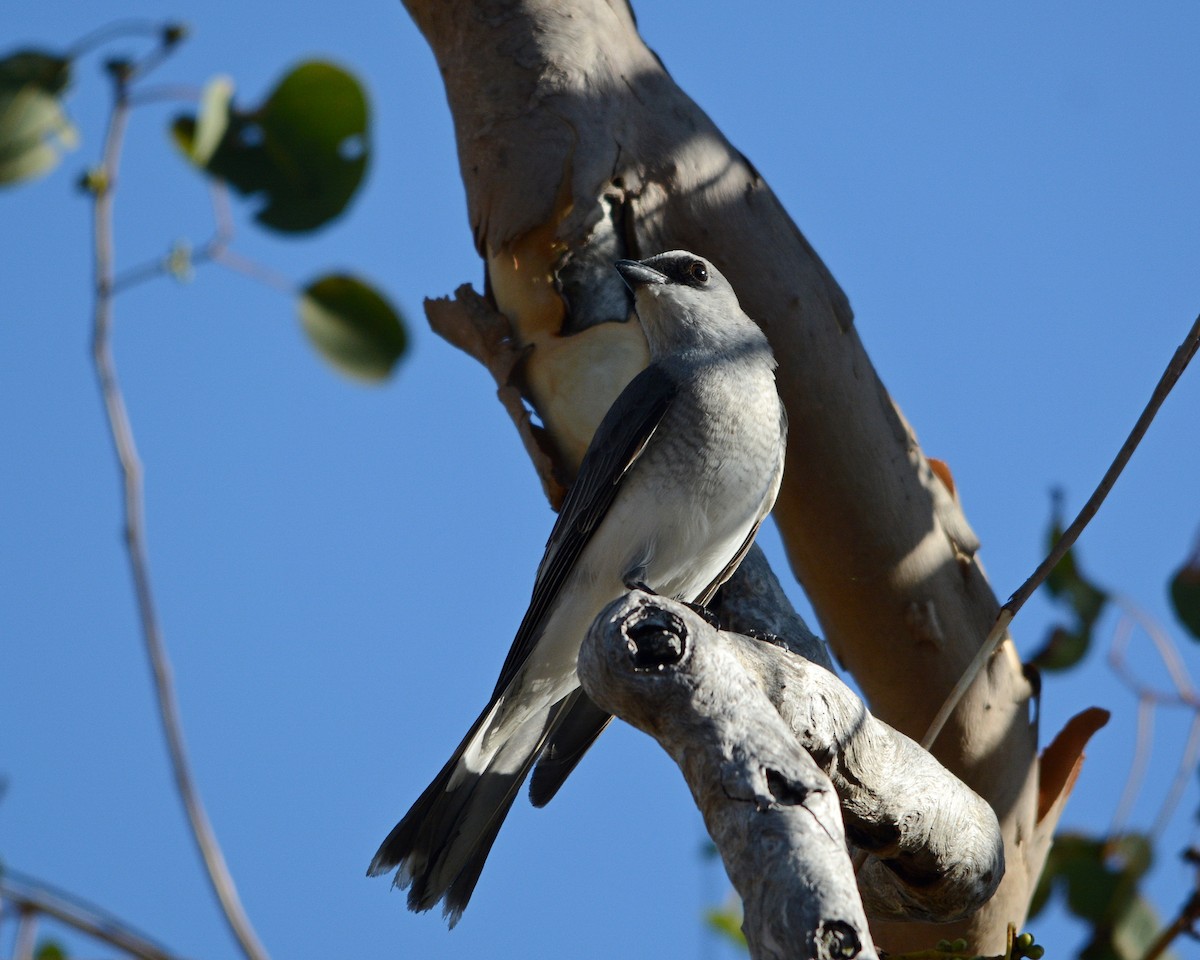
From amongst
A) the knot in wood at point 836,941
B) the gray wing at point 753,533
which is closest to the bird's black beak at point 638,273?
the gray wing at point 753,533

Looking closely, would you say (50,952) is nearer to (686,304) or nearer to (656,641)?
(656,641)

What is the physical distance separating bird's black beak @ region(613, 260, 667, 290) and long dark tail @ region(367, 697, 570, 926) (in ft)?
4.86

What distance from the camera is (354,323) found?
7.88 feet

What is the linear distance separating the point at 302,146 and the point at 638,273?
6.30 ft

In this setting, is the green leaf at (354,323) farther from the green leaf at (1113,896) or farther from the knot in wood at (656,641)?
the green leaf at (1113,896)

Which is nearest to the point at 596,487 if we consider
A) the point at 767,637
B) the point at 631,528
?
the point at 631,528

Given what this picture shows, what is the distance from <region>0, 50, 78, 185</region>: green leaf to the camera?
6.80ft

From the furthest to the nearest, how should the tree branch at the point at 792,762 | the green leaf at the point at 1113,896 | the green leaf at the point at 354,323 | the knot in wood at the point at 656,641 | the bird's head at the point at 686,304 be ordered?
the bird's head at the point at 686,304 < the green leaf at the point at 1113,896 < the green leaf at the point at 354,323 < the knot in wood at the point at 656,641 < the tree branch at the point at 792,762

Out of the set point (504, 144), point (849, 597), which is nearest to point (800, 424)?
point (849, 597)

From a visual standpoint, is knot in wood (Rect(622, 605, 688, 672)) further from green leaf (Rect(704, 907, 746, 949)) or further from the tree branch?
green leaf (Rect(704, 907, 746, 949))

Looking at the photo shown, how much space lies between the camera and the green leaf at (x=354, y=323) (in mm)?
2379

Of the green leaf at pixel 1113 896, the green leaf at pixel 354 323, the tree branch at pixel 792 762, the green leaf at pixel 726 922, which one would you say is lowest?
the green leaf at pixel 726 922

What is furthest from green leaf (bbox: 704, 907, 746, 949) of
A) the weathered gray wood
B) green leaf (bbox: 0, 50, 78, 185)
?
green leaf (bbox: 0, 50, 78, 185)

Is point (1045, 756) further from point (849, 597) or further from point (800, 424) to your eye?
point (800, 424)
